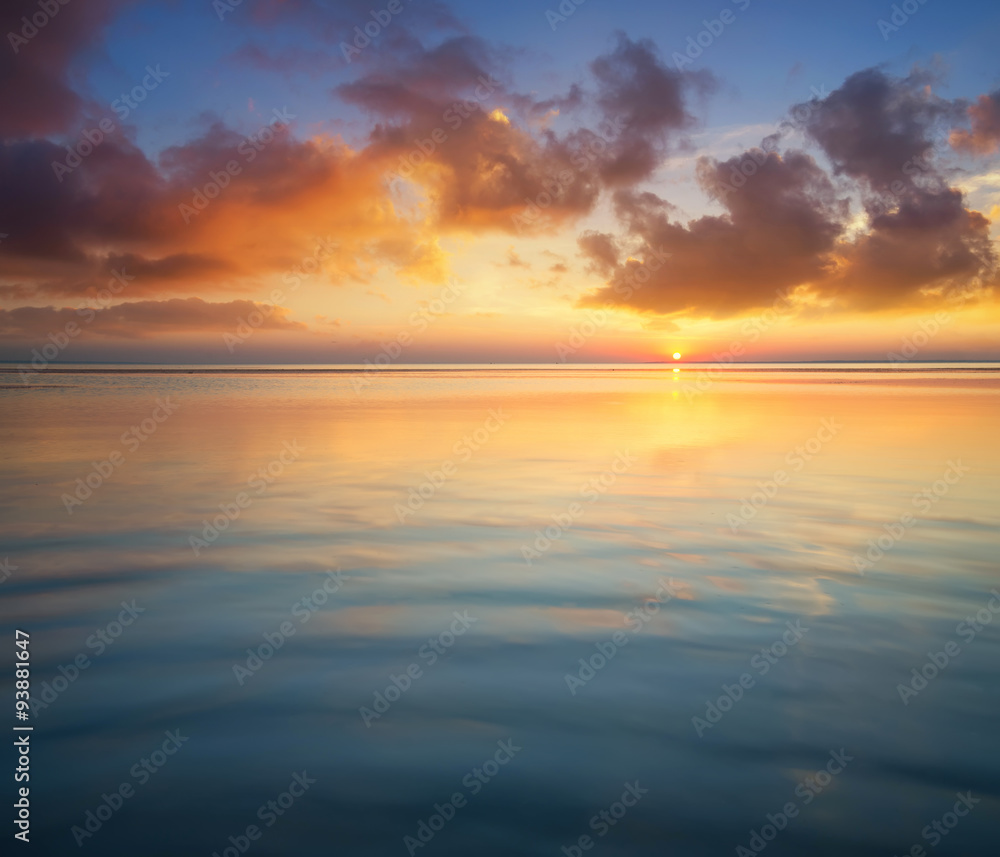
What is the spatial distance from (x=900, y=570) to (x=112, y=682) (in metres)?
8.23

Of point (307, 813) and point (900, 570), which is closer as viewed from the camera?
point (307, 813)

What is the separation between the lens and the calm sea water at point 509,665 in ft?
13.5

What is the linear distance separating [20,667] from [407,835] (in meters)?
3.90

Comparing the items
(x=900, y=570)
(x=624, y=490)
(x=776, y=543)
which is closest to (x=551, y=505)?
(x=624, y=490)

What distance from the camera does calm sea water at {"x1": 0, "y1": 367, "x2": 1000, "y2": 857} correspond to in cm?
410

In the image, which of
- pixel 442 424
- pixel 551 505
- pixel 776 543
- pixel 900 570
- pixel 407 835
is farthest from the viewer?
pixel 442 424

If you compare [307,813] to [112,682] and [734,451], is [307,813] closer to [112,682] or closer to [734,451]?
[112,682]

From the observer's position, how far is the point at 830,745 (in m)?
4.78

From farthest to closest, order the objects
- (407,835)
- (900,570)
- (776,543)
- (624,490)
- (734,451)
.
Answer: (734,451) → (624,490) → (776,543) → (900,570) → (407,835)

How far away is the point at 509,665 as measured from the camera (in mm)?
5957

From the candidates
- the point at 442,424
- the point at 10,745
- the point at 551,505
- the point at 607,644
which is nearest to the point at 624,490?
the point at 551,505

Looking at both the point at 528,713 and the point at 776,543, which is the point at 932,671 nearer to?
the point at 528,713

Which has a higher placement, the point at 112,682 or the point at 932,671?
the point at 112,682

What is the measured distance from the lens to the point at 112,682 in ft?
18.5
